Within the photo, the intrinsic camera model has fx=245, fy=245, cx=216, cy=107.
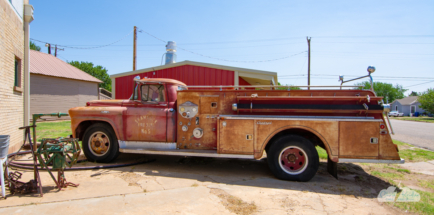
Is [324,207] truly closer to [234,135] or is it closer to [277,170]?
[277,170]

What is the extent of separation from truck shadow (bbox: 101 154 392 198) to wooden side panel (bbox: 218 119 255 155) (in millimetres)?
619

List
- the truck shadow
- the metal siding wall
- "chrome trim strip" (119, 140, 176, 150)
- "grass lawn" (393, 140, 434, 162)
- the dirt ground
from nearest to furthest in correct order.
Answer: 1. the dirt ground
2. the truck shadow
3. "chrome trim strip" (119, 140, 176, 150)
4. "grass lawn" (393, 140, 434, 162)
5. the metal siding wall

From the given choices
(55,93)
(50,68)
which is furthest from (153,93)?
Answer: (50,68)

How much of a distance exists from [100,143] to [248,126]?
12.4 feet

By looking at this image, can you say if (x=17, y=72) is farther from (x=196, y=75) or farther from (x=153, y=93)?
(x=196, y=75)

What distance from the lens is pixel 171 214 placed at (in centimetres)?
350

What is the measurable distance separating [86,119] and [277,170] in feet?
15.6

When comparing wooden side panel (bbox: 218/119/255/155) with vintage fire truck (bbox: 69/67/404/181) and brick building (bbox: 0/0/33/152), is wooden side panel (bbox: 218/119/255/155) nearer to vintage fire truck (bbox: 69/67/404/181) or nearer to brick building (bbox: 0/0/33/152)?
vintage fire truck (bbox: 69/67/404/181)

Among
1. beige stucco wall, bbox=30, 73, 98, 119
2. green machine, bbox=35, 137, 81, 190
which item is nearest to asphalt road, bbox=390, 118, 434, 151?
green machine, bbox=35, 137, 81, 190

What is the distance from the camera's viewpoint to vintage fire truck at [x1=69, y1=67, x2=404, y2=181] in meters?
4.93

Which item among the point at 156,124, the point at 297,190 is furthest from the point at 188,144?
the point at 297,190

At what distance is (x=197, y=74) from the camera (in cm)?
1091

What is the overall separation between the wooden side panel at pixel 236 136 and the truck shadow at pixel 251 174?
62cm

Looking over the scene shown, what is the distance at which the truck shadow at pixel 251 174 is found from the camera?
Answer: 4778 millimetres
